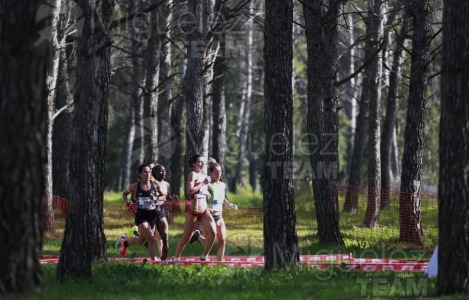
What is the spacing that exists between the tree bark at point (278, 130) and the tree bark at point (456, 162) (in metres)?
3.02

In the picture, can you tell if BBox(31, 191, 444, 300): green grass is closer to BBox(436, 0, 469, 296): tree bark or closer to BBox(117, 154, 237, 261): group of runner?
BBox(436, 0, 469, 296): tree bark

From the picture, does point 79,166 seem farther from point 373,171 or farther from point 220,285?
point 373,171

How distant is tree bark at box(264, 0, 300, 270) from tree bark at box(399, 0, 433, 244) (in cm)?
732

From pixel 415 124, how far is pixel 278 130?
7822 mm

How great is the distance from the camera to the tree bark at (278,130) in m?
13.9

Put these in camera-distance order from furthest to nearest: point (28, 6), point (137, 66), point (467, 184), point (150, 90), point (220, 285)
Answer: point (137, 66)
point (150, 90)
point (220, 285)
point (467, 184)
point (28, 6)

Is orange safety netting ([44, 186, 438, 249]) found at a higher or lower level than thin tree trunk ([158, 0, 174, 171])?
lower

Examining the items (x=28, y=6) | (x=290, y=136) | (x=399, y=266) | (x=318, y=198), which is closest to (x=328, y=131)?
(x=318, y=198)

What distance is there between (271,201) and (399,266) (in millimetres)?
3280

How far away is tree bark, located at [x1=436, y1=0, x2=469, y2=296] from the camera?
→ 11344 millimetres

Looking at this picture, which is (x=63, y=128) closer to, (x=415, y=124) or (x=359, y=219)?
(x=359, y=219)

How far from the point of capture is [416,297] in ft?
37.8

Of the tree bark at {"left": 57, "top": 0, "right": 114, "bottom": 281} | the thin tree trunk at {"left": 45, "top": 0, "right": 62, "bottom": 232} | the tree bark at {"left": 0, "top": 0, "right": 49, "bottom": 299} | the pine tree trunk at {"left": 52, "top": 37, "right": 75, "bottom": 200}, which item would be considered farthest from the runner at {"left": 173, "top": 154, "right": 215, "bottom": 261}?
the pine tree trunk at {"left": 52, "top": 37, "right": 75, "bottom": 200}

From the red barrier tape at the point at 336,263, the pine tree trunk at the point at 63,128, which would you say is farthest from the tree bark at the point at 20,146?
the pine tree trunk at the point at 63,128
